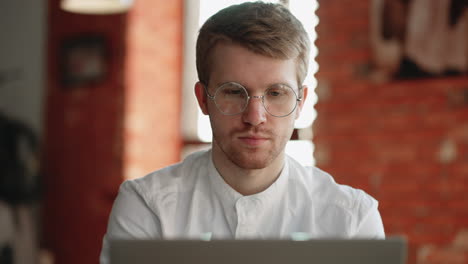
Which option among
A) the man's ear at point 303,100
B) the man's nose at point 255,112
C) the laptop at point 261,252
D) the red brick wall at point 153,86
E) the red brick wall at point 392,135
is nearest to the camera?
the laptop at point 261,252

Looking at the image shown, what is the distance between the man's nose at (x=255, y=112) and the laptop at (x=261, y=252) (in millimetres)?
563

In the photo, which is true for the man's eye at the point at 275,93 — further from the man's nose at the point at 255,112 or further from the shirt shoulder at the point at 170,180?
the shirt shoulder at the point at 170,180

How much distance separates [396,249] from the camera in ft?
2.78

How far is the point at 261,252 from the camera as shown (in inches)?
33.9

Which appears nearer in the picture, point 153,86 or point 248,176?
point 248,176

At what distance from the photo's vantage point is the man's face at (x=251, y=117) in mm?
1403

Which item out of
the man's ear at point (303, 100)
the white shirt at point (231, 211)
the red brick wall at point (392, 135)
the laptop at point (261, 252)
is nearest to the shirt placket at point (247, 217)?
the white shirt at point (231, 211)

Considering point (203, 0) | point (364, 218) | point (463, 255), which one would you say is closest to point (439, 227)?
point (463, 255)

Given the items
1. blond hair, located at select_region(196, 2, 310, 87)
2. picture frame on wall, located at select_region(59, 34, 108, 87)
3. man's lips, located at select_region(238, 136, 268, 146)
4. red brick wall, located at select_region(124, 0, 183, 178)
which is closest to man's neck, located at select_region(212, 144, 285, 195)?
man's lips, located at select_region(238, 136, 268, 146)

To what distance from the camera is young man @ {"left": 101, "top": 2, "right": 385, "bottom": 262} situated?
4.65 ft

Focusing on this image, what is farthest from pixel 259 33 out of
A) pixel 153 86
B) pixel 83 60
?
pixel 83 60

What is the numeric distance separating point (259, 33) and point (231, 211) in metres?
0.44

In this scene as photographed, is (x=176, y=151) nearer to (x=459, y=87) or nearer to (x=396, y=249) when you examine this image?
(x=459, y=87)

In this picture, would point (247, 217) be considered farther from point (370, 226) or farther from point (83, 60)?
point (83, 60)
